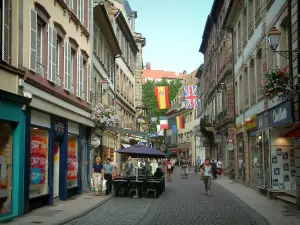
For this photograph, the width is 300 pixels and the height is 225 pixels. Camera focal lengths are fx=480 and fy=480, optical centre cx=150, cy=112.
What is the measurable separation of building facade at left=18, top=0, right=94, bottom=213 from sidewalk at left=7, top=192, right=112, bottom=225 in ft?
1.38

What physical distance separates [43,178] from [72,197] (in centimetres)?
385

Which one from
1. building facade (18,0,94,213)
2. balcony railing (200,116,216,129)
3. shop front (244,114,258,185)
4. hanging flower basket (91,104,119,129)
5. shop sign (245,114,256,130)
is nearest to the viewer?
building facade (18,0,94,213)

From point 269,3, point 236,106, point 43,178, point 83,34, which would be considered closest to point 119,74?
point 236,106

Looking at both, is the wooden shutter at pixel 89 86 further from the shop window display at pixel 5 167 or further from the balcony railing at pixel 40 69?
the shop window display at pixel 5 167

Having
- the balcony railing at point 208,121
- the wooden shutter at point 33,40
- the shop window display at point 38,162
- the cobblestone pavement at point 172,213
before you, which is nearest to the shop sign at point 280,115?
the cobblestone pavement at point 172,213

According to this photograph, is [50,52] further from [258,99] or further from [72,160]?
[258,99]

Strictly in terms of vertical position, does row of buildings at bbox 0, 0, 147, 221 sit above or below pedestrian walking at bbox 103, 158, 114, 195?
above

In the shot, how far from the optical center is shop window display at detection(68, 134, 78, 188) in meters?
19.4

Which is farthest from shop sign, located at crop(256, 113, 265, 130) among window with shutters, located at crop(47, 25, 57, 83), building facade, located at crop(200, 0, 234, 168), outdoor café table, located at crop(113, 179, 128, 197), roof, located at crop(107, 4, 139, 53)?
roof, located at crop(107, 4, 139, 53)

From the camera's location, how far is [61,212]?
562 inches

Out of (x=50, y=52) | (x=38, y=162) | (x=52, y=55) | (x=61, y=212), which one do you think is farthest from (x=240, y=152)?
(x=61, y=212)

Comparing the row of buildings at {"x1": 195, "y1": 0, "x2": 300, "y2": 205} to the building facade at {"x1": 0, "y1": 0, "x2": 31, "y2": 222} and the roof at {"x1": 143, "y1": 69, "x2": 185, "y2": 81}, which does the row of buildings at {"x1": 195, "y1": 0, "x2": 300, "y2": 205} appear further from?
the roof at {"x1": 143, "y1": 69, "x2": 185, "y2": 81}

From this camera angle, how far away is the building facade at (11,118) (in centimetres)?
1198

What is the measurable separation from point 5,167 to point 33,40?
400 centimetres
